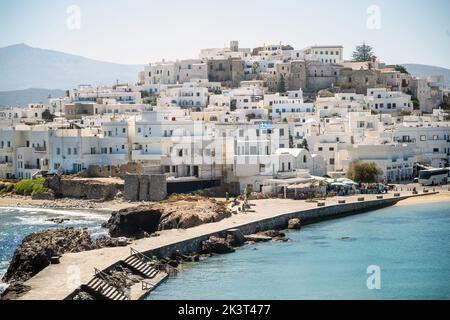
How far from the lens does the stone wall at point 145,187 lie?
38.4 meters

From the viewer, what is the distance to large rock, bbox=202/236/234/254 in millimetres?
27844

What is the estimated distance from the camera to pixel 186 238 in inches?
1096

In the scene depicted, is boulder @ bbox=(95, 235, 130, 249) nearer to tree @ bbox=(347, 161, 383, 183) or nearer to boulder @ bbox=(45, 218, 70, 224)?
boulder @ bbox=(45, 218, 70, 224)

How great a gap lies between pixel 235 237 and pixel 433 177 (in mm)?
15545

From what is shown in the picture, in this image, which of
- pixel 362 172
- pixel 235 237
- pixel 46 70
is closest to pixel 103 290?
pixel 235 237

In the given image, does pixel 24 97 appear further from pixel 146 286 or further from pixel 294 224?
pixel 146 286

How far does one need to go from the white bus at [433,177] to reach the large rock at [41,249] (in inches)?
717

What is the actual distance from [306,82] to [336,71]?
2.03 metres

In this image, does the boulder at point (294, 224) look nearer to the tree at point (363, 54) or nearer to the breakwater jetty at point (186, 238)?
the breakwater jetty at point (186, 238)

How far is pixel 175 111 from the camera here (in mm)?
48375

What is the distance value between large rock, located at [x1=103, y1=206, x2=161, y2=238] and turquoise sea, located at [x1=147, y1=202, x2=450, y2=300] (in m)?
4.34

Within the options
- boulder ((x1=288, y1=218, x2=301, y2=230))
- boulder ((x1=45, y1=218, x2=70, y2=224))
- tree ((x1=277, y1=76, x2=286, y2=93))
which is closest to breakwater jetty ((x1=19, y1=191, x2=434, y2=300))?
boulder ((x1=288, y1=218, x2=301, y2=230))

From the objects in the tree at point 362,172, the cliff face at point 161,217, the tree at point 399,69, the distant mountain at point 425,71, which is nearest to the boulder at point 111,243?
the cliff face at point 161,217

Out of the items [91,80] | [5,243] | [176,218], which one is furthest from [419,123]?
[91,80]
